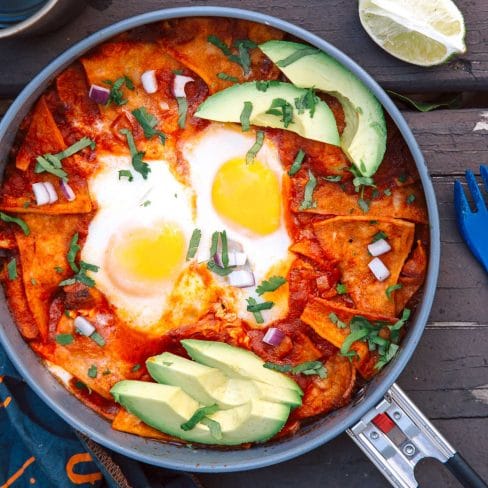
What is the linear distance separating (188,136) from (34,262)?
647 millimetres

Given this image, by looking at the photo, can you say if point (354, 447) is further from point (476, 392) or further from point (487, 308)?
point (487, 308)

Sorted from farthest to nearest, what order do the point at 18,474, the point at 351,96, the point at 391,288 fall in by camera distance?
1. the point at 18,474
2. the point at 391,288
3. the point at 351,96

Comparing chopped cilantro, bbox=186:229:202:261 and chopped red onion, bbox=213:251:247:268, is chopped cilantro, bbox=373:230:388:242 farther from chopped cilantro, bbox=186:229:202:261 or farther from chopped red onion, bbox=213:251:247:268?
chopped cilantro, bbox=186:229:202:261

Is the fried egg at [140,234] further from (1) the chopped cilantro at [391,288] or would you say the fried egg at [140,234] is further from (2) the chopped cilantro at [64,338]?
(1) the chopped cilantro at [391,288]

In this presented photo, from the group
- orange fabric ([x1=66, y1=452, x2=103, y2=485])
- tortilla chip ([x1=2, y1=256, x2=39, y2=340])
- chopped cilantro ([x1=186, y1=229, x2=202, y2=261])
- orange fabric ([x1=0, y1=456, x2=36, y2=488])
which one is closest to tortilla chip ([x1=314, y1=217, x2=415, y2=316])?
chopped cilantro ([x1=186, y1=229, x2=202, y2=261])

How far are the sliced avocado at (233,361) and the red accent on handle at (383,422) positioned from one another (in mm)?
263

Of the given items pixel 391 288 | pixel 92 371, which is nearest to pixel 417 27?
pixel 391 288

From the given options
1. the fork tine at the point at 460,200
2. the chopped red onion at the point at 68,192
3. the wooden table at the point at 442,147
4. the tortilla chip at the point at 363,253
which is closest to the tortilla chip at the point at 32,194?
the chopped red onion at the point at 68,192

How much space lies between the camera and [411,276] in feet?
8.00

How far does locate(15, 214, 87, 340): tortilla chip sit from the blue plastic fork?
1.23 metres

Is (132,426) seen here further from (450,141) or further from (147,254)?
(450,141)

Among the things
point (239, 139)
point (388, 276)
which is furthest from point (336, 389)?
point (239, 139)

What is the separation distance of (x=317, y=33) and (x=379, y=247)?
74cm

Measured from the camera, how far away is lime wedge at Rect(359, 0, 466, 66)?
2.32 metres
